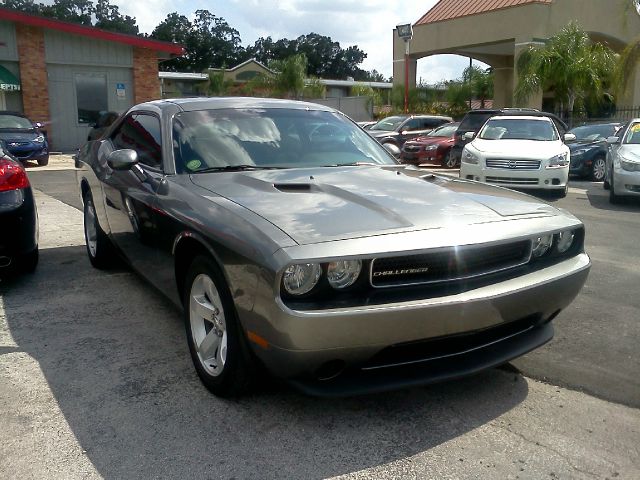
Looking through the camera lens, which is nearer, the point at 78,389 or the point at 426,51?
the point at 78,389

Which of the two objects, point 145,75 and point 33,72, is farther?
point 145,75

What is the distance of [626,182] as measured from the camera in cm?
974

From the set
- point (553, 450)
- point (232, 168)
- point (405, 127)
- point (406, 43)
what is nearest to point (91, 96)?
point (405, 127)

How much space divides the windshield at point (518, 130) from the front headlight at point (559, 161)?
93cm

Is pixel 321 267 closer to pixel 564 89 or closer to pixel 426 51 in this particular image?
pixel 564 89

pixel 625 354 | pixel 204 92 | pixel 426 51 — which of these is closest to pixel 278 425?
pixel 625 354

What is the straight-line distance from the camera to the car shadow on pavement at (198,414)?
2.70 metres

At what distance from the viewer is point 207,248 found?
10.1 ft

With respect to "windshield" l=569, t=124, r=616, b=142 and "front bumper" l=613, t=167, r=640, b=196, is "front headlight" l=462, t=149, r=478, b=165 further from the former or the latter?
"windshield" l=569, t=124, r=616, b=142

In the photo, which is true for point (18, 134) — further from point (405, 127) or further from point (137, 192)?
point (137, 192)

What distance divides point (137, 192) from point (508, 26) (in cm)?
2295

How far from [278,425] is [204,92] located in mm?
44643

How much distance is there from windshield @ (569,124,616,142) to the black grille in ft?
44.0

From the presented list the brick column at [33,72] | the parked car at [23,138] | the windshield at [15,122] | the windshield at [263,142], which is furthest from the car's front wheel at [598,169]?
the brick column at [33,72]
